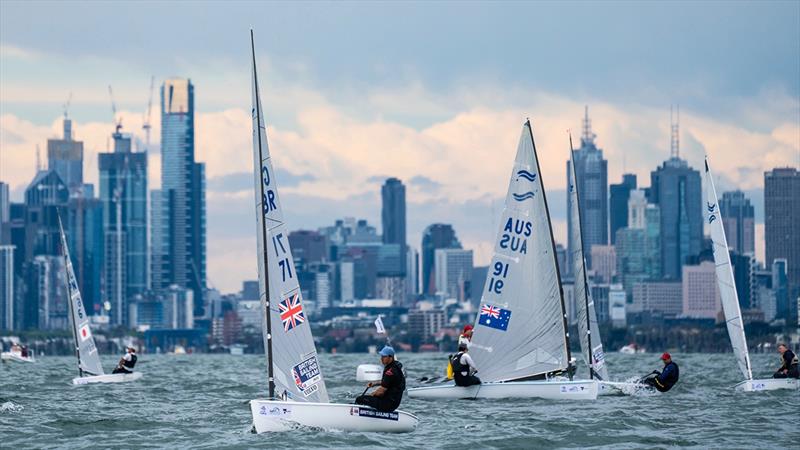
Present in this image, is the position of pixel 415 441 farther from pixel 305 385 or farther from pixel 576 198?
pixel 576 198

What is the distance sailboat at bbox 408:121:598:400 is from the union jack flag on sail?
Answer: 43.5 feet

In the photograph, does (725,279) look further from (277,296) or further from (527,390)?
(277,296)

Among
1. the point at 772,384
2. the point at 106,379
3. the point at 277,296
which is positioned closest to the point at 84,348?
the point at 106,379

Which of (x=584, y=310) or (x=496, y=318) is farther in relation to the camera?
(x=584, y=310)

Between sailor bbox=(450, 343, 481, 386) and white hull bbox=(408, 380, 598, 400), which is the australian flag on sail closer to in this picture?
sailor bbox=(450, 343, 481, 386)

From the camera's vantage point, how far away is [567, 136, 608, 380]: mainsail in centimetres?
5022

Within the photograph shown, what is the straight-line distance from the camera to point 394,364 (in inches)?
1325

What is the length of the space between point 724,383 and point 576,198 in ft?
47.0

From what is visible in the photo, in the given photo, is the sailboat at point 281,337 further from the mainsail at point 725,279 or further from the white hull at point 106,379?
the white hull at point 106,379

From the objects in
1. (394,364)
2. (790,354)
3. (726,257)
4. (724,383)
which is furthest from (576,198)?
(394,364)

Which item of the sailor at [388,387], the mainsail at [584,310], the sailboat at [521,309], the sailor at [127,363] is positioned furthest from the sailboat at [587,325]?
the sailor at [127,363]

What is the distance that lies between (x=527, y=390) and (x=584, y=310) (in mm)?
6843

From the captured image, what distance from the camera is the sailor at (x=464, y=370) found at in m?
45.0

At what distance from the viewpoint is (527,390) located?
1775 inches
